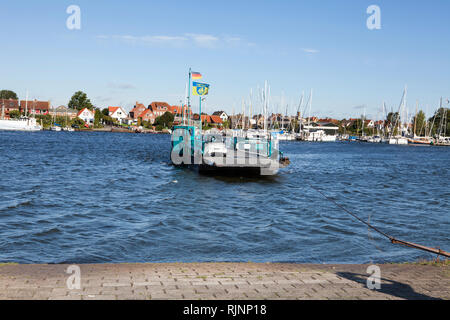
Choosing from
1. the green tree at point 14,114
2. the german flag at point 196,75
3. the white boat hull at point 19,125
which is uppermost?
the german flag at point 196,75

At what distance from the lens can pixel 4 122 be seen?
137 m

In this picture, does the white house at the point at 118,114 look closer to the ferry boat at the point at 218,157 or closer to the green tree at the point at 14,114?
the green tree at the point at 14,114

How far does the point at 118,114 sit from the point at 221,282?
197 meters

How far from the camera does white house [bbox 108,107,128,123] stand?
646 ft

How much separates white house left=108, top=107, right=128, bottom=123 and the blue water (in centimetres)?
16736

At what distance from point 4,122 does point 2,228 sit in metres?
135

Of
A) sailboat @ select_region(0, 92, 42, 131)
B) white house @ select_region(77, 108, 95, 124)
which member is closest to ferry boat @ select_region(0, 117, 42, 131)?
sailboat @ select_region(0, 92, 42, 131)

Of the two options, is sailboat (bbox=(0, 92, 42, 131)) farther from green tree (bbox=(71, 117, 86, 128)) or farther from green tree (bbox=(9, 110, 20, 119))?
green tree (bbox=(71, 117, 86, 128))

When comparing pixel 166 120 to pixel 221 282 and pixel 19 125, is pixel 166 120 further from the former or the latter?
pixel 221 282

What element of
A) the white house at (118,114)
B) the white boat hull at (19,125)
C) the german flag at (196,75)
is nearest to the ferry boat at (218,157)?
the german flag at (196,75)

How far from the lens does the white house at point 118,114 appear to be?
197 m

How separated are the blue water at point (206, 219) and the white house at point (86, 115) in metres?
156

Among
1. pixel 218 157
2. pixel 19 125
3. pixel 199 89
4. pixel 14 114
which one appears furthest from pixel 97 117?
pixel 218 157
